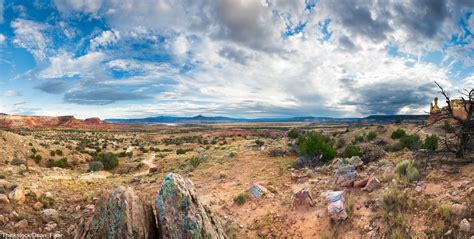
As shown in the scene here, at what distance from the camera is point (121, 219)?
6.89 m

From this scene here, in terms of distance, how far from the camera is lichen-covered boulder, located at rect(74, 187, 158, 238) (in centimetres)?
683

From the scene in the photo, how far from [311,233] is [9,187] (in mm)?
11747

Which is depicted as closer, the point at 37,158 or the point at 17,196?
the point at 17,196

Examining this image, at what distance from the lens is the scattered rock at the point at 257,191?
12.1m

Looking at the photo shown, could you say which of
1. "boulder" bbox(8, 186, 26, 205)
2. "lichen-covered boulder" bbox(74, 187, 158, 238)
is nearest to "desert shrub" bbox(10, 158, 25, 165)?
"boulder" bbox(8, 186, 26, 205)

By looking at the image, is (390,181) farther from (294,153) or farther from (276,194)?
(294,153)

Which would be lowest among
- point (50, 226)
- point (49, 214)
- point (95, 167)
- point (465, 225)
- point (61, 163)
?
point (95, 167)

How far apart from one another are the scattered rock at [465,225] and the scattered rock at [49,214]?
12.2 metres

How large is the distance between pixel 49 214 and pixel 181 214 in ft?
19.6

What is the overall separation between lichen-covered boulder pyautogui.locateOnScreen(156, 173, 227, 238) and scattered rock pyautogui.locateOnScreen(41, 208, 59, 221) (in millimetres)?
5107

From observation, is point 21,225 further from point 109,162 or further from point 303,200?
point 109,162

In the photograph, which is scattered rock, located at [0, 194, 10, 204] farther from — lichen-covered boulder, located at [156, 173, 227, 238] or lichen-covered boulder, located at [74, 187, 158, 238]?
lichen-covered boulder, located at [156, 173, 227, 238]

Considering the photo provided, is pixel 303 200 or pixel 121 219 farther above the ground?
pixel 121 219

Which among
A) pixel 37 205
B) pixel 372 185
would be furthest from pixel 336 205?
pixel 37 205
